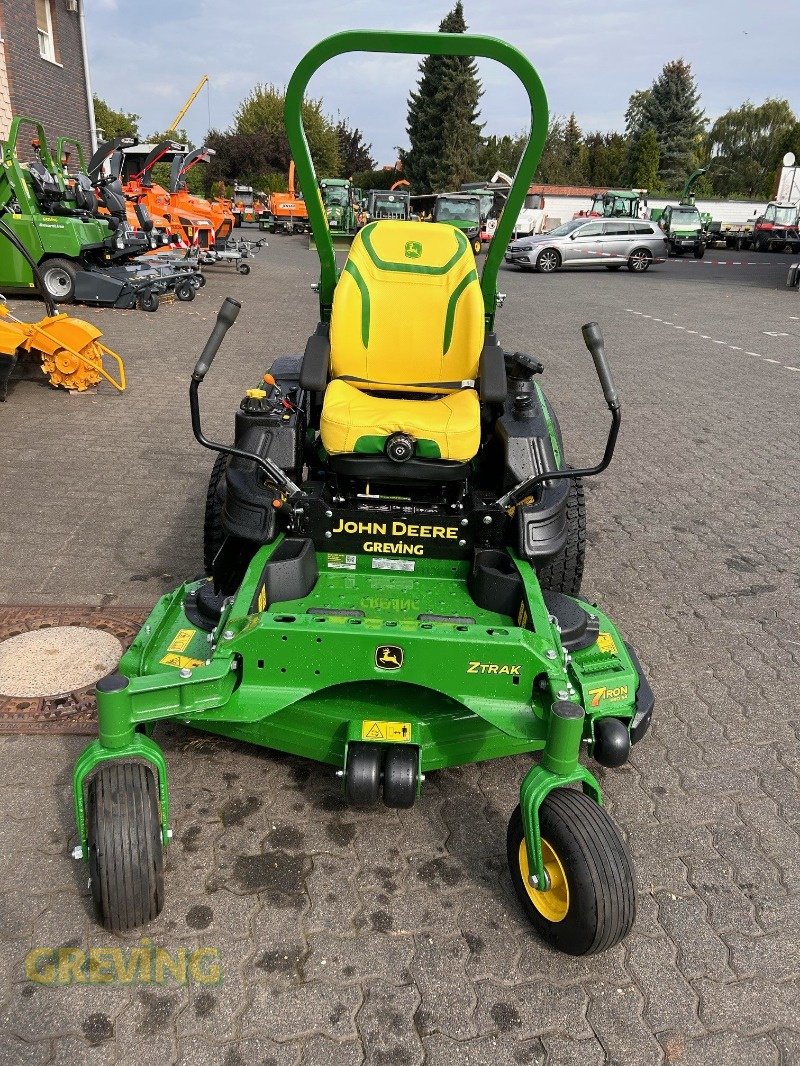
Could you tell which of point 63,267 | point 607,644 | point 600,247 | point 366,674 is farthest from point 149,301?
point 600,247

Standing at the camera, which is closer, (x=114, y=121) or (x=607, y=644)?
(x=607, y=644)

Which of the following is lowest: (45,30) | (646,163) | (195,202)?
(195,202)

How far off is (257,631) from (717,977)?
159 centimetres

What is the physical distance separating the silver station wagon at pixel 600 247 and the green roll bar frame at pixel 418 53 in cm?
1874

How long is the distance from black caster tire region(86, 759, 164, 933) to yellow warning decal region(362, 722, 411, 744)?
2.16 ft

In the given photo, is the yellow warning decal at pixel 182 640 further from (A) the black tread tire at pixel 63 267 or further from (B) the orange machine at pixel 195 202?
(B) the orange machine at pixel 195 202

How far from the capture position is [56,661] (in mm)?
3402

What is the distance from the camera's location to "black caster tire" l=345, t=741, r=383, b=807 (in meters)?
2.44

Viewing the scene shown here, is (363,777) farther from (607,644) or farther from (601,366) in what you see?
(601,366)

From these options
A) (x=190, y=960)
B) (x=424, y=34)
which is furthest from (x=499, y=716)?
(x=424, y=34)

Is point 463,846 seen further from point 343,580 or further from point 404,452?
point 404,452

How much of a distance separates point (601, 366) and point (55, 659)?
250 cm

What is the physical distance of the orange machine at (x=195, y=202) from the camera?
50.7 feet

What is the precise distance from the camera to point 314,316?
1249 cm
